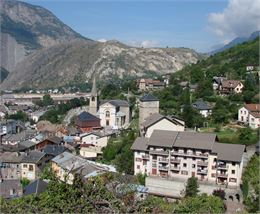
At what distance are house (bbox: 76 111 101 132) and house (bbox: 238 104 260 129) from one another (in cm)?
1026

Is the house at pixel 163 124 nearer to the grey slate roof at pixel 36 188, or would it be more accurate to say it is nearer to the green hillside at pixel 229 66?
the grey slate roof at pixel 36 188

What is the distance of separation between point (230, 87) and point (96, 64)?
71.6m

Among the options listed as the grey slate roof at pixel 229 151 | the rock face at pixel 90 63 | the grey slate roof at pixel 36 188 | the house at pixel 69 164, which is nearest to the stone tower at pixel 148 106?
the house at pixel 69 164

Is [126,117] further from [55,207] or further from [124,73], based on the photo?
[124,73]

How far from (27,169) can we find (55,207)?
14.3m

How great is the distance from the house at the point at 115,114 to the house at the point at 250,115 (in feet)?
29.7

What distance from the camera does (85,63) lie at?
101375mm

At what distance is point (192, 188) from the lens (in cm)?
1529

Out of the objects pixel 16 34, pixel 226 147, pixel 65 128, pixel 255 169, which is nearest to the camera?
pixel 255 169

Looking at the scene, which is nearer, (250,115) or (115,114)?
(250,115)

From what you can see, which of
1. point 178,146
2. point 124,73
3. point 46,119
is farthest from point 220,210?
point 124,73

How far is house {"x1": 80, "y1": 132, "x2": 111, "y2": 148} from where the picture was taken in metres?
24.6

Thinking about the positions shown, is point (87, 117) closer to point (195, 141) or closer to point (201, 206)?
point (195, 141)

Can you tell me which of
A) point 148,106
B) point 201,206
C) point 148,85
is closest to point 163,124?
point 148,106
